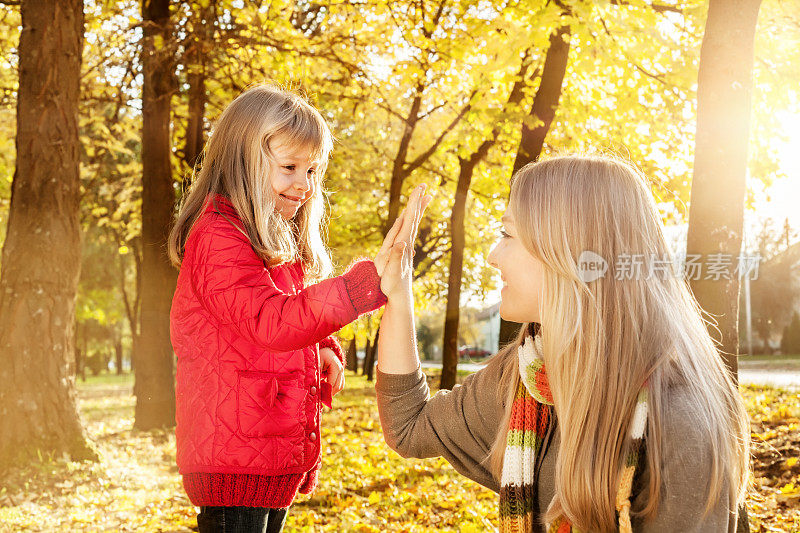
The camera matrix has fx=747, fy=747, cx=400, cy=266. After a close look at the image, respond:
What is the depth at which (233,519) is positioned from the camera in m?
2.65

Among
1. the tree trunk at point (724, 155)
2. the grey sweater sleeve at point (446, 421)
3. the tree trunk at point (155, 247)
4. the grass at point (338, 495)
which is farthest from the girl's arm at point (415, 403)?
the tree trunk at point (155, 247)

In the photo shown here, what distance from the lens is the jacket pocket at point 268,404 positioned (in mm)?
2585

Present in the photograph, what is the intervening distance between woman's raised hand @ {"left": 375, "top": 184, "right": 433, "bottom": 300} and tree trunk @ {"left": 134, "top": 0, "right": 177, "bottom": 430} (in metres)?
7.38

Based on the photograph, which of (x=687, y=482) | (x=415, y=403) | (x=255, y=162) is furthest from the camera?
(x=255, y=162)

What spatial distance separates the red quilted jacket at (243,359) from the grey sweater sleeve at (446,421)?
0.98 ft

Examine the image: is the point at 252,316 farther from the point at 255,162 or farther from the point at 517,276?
the point at 517,276

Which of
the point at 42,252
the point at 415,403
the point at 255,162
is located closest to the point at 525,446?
the point at 415,403

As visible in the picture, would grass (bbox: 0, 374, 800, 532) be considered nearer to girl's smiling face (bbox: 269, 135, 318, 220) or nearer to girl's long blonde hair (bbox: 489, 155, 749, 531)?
girl's smiling face (bbox: 269, 135, 318, 220)

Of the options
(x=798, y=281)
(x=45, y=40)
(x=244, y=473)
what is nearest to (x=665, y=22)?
(x=45, y=40)

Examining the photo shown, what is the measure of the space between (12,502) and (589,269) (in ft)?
17.3

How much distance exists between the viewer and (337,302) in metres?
2.43

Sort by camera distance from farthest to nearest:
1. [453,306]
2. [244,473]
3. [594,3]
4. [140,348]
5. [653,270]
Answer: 1. [453,306]
2. [140,348]
3. [594,3]
4. [244,473]
5. [653,270]

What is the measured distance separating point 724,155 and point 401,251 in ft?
7.71

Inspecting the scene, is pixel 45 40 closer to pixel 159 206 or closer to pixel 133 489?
pixel 159 206
